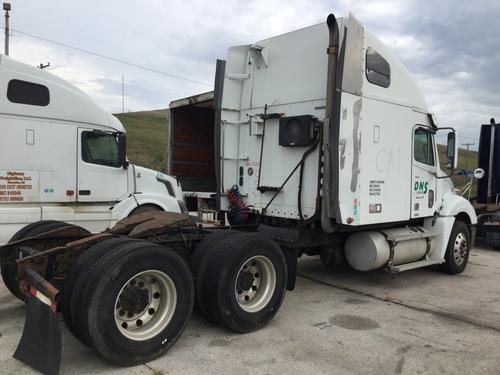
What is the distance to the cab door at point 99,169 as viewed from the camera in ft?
28.5

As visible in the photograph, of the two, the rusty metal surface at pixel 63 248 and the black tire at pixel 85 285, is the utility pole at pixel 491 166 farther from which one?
the black tire at pixel 85 285

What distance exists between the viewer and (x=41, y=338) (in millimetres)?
3699

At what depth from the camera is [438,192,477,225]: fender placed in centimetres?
756

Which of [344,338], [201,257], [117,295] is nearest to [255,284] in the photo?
[201,257]

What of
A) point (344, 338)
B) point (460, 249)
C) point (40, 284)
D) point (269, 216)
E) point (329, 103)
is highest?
point (329, 103)

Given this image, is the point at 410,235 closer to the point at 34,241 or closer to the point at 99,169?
the point at 34,241

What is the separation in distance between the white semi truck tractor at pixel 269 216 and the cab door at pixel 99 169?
1397 millimetres

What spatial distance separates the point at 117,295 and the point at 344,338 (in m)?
2.31

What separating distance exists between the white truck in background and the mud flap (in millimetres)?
4573

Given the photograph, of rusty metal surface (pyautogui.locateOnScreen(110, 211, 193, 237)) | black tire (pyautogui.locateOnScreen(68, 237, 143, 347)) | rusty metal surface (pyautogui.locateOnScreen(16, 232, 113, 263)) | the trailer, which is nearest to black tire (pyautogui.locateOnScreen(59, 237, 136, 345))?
black tire (pyautogui.locateOnScreen(68, 237, 143, 347))

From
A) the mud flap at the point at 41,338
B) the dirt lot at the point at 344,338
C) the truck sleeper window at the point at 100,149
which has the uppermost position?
the truck sleeper window at the point at 100,149

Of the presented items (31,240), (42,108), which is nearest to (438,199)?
(31,240)

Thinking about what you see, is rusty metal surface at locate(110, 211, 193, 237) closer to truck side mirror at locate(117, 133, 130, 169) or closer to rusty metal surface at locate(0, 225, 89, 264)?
rusty metal surface at locate(0, 225, 89, 264)

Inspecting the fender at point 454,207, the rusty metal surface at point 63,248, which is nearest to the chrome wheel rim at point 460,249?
the fender at point 454,207
